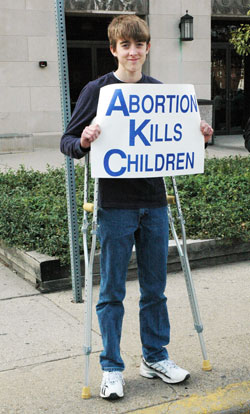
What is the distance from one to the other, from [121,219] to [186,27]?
1475cm

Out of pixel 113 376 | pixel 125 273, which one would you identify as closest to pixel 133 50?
pixel 125 273

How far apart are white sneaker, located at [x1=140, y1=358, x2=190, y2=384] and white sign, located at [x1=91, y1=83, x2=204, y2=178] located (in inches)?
45.6

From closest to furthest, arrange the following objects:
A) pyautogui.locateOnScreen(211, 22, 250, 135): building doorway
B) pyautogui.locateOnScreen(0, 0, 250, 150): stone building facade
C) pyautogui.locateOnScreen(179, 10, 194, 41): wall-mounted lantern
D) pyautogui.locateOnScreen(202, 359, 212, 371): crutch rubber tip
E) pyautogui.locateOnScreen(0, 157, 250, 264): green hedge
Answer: pyautogui.locateOnScreen(202, 359, 212, 371): crutch rubber tip < pyautogui.locateOnScreen(0, 157, 250, 264): green hedge < pyautogui.locateOnScreen(0, 0, 250, 150): stone building facade < pyautogui.locateOnScreen(179, 10, 194, 41): wall-mounted lantern < pyautogui.locateOnScreen(211, 22, 250, 135): building doorway

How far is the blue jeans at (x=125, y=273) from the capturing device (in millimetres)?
3352

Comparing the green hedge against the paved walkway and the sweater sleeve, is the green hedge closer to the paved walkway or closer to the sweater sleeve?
the paved walkway

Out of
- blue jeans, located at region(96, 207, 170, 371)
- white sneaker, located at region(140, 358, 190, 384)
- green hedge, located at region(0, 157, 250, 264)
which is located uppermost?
blue jeans, located at region(96, 207, 170, 371)

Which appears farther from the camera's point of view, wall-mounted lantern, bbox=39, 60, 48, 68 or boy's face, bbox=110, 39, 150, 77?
wall-mounted lantern, bbox=39, 60, 48, 68

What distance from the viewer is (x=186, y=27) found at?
17.0 metres

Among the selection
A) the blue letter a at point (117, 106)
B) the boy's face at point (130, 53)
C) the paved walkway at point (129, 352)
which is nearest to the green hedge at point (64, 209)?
the paved walkway at point (129, 352)

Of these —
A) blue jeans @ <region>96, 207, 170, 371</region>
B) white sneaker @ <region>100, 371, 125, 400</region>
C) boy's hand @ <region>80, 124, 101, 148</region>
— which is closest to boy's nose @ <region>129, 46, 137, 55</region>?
boy's hand @ <region>80, 124, 101, 148</region>

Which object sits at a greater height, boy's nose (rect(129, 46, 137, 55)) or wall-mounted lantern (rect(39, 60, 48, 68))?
boy's nose (rect(129, 46, 137, 55))

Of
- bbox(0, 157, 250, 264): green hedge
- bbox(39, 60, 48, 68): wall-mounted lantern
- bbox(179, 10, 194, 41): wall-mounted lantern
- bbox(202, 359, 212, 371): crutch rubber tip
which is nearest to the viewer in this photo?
bbox(202, 359, 212, 371): crutch rubber tip

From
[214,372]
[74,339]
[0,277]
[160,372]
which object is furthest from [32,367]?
[0,277]

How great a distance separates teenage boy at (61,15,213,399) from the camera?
3.27 m
